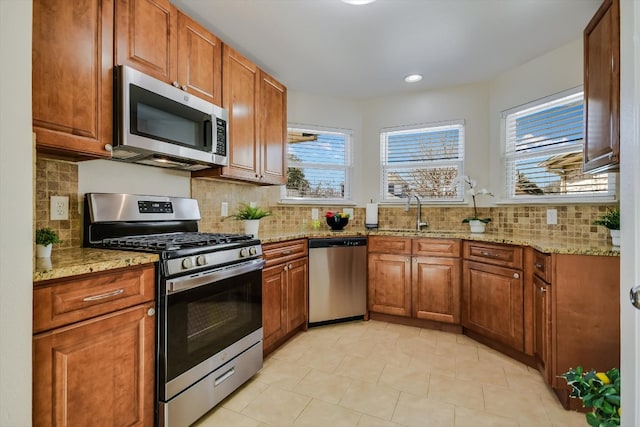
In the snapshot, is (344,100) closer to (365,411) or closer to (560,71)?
(560,71)

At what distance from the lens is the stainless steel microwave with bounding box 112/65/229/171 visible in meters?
1.62

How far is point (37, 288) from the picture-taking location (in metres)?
1.08

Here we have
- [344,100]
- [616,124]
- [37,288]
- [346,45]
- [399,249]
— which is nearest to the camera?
[37,288]

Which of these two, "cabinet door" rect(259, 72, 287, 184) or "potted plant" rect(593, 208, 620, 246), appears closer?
"potted plant" rect(593, 208, 620, 246)

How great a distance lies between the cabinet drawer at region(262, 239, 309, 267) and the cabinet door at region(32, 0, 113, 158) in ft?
4.00

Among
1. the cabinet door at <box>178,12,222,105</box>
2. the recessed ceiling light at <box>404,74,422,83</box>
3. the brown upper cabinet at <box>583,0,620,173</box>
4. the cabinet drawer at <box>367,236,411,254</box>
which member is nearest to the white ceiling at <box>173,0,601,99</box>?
the recessed ceiling light at <box>404,74,422,83</box>

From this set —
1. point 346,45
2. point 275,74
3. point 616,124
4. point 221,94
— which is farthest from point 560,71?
point 221,94

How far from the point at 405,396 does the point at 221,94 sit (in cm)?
231

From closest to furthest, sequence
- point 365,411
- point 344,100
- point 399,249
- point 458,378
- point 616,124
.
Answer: point 616,124 < point 365,411 < point 458,378 < point 399,249 < point 344,100

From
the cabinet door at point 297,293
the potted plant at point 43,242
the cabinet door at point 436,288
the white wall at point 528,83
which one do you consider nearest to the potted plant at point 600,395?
the cabinet door at point 436,288

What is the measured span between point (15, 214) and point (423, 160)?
11.2 ft

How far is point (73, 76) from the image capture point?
4.77 feet

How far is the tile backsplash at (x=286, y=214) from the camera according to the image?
167 centimetres

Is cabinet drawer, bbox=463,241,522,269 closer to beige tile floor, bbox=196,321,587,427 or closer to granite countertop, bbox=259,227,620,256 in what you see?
granite countertop, bbox=259,227,620,256
